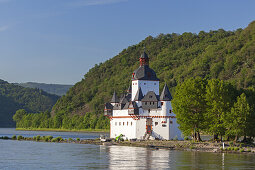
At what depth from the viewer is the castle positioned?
109 metres

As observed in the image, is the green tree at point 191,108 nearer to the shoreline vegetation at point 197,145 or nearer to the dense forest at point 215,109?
the dense forest at point 215,109

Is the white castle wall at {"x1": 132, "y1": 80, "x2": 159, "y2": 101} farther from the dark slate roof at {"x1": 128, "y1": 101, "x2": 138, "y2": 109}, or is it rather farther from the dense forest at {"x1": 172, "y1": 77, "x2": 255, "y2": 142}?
the dense forest at {"x1": 172, "y1": 77, "x2": 255, "y2": 142}

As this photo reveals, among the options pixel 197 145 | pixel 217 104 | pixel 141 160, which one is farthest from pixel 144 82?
Result: pixel 141 160

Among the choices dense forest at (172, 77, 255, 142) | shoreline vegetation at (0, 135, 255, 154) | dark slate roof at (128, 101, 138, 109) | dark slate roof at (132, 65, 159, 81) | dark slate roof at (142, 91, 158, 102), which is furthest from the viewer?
dark slate roof at (132, 65, 159, 81)

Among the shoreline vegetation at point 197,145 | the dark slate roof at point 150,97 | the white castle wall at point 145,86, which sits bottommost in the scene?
the shoreline vegetation at point 197,145

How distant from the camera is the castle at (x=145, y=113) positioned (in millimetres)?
108688

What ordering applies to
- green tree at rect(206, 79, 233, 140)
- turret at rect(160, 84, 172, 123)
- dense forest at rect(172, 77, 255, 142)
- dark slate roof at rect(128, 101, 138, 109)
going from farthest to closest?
dark slate roof at rect(128, 101, 138, 109) → turret at rect(160, 84, 172, 123) → green tree at rect(206, 79, 233, 140) → dense forest at rect(172, 77, 255, 142)

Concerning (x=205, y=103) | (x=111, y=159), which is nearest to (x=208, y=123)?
(x=205, y=103)

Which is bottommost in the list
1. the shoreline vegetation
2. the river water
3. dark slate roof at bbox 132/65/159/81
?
the river water

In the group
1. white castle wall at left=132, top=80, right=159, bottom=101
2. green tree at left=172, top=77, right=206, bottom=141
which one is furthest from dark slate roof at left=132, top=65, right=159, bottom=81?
green tree at left=172, top=77, right=206, bottom=141

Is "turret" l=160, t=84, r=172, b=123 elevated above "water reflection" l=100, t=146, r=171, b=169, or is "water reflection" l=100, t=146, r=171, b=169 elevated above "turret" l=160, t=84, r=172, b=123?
"turret" l=160, t=84, r=172, b=123

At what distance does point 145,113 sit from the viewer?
367 feet

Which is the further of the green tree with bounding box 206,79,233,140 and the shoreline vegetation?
the green tree with bounding box 206,79,233,140

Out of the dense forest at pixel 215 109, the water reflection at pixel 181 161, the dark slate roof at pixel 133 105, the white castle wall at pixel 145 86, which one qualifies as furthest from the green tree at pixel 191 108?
the white castle wall at pixel 145 86
